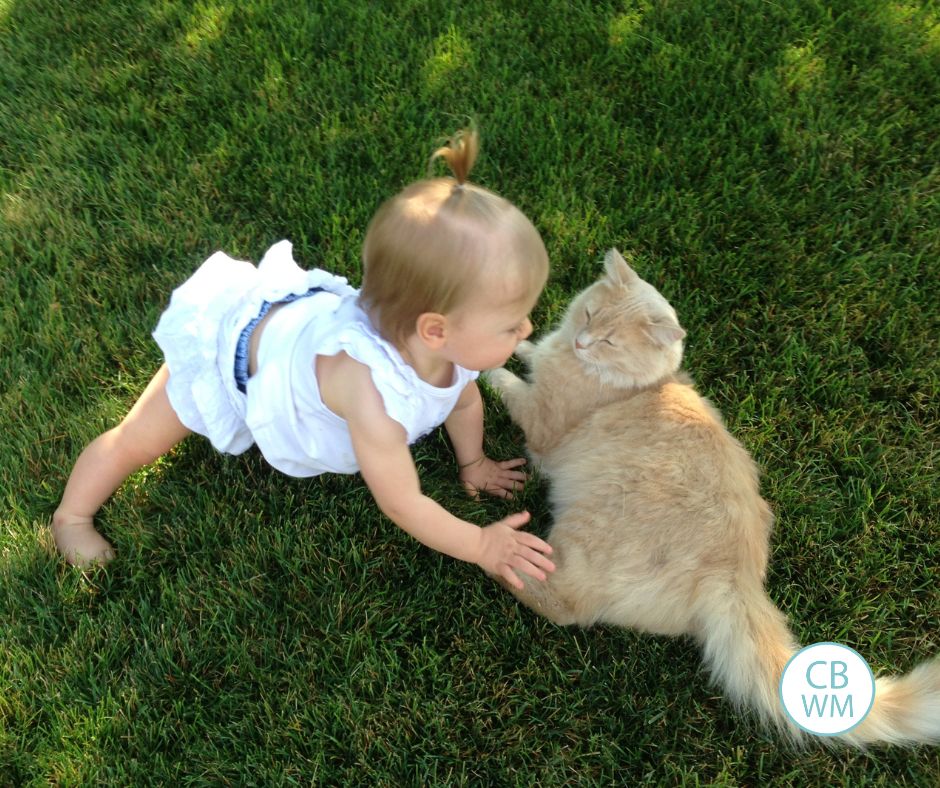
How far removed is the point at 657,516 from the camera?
2021 mm

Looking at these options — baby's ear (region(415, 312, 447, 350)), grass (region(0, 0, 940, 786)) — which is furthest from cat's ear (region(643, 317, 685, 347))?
baby's ear (region(415, 312, 447, 350))

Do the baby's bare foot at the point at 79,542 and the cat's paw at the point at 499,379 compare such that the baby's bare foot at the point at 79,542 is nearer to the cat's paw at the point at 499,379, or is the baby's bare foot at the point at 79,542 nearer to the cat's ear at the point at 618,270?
the cat's paw at the point at 499,379

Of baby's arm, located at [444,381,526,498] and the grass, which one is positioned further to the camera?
baby's arm, located at [444,381,526,498]

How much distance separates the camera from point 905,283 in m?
2.94

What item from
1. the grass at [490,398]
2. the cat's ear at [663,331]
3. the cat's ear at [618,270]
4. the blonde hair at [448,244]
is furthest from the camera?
the cat's ear at [618,270]

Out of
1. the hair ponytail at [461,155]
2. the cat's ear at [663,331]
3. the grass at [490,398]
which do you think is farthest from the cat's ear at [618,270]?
the hair ponytail at [461,155]

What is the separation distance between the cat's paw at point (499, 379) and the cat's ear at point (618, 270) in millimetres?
514

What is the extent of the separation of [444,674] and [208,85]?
2843 millimetres

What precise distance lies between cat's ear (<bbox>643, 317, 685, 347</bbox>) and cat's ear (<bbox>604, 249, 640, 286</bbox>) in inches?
7.2

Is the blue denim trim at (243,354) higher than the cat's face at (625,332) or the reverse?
higher

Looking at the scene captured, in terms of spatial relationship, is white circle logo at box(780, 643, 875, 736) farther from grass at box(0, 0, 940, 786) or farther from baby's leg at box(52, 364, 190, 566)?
baby's leg at box(52, 364, 190, 566)

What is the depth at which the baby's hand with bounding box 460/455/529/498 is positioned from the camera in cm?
245

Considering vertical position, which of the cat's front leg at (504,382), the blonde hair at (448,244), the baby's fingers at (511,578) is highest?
the blonde hair at (448,244)

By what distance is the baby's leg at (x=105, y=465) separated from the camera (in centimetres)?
220
